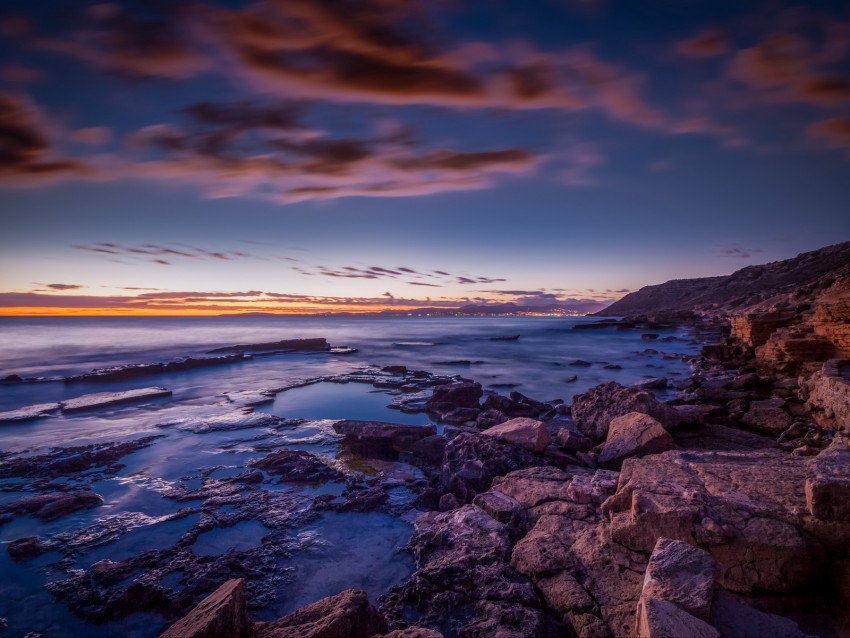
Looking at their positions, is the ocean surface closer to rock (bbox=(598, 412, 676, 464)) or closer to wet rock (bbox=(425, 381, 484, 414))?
wet rock (bbox=(425, 381, 484, 414))

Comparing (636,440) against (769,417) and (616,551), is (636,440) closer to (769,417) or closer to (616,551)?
(616,551)

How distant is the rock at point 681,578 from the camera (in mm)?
2912

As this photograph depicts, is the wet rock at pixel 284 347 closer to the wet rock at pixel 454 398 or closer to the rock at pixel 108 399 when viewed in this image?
the rock at pixel 108 399

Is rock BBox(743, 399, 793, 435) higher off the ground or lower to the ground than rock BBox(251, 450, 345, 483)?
higher

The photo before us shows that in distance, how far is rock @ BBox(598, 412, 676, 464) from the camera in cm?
691

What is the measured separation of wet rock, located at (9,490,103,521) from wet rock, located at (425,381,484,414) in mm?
9667

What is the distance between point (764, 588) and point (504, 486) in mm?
3596

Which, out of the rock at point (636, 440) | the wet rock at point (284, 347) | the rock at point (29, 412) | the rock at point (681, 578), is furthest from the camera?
the wet rock at point (284, 347)

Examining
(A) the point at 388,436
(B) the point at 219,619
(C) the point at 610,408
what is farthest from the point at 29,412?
(C) the point at 610,408

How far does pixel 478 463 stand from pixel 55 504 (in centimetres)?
809

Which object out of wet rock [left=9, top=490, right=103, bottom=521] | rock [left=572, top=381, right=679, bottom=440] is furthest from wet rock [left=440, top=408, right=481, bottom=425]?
wet rock [left=9, top=490, right=103, bottom=521]

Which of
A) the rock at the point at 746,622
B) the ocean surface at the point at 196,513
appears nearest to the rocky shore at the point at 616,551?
the rock at the point at 746,622

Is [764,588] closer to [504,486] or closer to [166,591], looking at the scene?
[504,486]

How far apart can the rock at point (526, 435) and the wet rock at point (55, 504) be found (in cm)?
808
